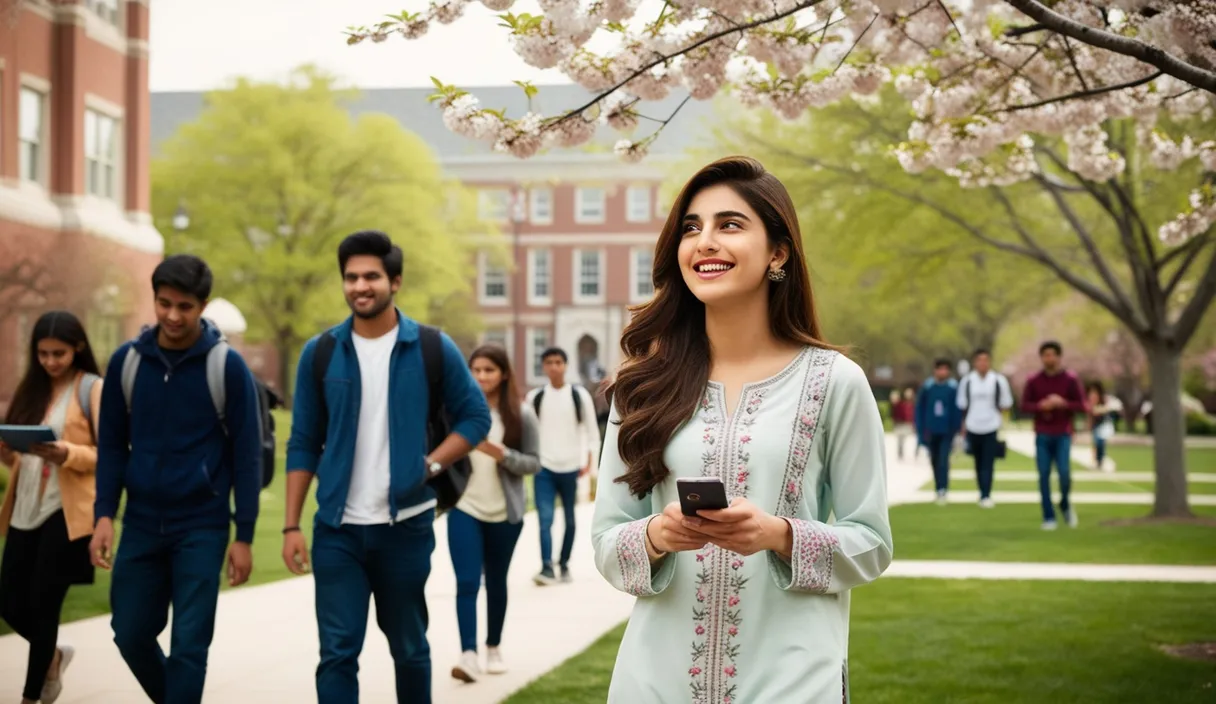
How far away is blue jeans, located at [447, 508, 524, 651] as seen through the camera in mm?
8250

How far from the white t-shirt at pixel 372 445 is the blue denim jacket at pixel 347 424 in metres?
0.03

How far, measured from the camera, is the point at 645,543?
→ 312 cm

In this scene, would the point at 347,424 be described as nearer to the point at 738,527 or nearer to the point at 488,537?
the point at 738,527

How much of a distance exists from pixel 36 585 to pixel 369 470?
6.61 ft

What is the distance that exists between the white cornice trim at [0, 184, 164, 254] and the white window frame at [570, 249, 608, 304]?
152 feet

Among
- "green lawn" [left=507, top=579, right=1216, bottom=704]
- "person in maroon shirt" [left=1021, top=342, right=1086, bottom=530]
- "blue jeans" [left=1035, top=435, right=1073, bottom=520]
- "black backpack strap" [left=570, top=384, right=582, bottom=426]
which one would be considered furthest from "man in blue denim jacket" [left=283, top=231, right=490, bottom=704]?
"blue jeans" [left=1035, top=435, right=1073, bottom=520]

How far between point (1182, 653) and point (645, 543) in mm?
6582

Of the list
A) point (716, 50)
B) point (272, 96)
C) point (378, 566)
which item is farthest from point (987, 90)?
point (272, 96)

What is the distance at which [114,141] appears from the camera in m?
28.2

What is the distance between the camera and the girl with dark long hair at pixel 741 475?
304 centimetres

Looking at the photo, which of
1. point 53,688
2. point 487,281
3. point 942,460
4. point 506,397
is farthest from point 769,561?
point 487,281

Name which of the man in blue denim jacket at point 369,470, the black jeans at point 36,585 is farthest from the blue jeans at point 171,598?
the black jeans at point 36,585

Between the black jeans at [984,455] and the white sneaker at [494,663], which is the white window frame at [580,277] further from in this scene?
the white sneaker at [494,663]

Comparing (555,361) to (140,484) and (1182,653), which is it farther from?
(140,484)
